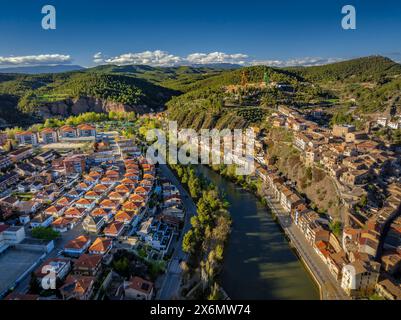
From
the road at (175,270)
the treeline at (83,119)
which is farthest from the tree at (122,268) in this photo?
the treeline at (83,119)

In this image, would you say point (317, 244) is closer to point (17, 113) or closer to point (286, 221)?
point (286, 221)

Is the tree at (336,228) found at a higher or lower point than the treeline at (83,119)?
lower

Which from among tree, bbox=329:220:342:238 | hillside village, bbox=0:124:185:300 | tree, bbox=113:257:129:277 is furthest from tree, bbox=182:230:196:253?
tree, bbox=329:220:342:238

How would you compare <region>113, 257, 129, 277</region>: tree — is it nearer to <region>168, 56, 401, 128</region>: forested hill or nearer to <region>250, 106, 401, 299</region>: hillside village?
<region>250, 106, 401, 299</region>: hillside village

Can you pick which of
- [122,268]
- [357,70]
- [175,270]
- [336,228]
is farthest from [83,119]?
[357,70]

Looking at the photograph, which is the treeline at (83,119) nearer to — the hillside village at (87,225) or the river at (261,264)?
the hillside village at (87,225)
